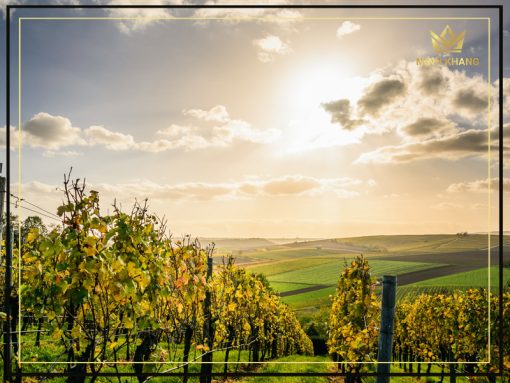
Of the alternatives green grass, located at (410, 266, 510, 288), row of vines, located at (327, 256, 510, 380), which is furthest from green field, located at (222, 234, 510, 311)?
row of vines, located at (327, 256, 510, 380)

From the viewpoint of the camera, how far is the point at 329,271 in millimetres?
42000

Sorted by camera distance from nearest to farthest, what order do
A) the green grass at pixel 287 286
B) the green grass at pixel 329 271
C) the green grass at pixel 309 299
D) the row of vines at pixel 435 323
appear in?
the row of vines at pixel 435 323, the green grass at pixel 309 299, the green grass at pixel 287 286, the green grass at pixel 329 271

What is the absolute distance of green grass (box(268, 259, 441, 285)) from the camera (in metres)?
39.1

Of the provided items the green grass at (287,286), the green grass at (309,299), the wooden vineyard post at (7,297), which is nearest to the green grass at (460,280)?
the green grass at (309,299)

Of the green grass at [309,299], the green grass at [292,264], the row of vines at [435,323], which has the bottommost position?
the green grass at [309,299]

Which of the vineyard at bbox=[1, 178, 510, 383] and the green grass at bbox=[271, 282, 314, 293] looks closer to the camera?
the vineyard at bbox=[1, 178, 510, 383]

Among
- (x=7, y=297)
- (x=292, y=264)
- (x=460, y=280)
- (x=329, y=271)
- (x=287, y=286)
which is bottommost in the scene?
(x=287, y=286)

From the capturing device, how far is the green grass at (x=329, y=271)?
39.1 m

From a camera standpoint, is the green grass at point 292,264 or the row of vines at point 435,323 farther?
the green grass at point 292,264

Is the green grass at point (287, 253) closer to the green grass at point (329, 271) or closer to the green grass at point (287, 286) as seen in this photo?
the green grass at point (329, 271)

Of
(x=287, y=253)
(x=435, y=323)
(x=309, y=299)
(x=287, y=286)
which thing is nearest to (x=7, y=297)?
(x=435, y=323)

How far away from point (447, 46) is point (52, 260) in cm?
646

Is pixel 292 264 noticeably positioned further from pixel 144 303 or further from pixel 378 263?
pixel 144 303

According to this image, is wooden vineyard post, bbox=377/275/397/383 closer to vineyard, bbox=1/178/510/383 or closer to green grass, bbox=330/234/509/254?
vineyard, bbox=1/178/510/383
